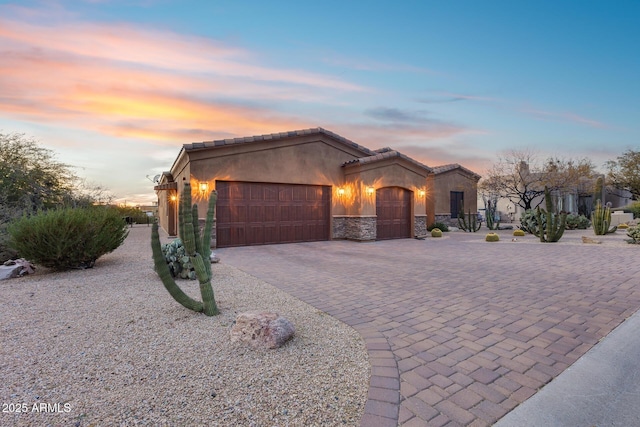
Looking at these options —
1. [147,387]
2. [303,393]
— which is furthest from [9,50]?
[303,393]

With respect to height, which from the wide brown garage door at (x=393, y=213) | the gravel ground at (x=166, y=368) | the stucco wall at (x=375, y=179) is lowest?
the gravel ground at (x=166, y=368)

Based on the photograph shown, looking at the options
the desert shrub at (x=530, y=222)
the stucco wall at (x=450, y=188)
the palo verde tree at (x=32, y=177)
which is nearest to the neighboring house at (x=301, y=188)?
the palo verde tree at (x=32, y=177)

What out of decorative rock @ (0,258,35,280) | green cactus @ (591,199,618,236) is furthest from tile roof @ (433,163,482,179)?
decorative rock @ (0,258,35,280)

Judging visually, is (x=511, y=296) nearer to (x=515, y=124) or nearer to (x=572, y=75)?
(x=572, y=75)

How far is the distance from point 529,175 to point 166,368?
2493cm

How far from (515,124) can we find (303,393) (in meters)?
18.0

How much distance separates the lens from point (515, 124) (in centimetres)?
1576

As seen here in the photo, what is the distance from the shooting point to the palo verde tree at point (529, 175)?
20.3 meters

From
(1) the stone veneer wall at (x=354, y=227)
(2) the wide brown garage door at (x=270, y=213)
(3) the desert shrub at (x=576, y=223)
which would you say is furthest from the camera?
(3) the desert shrub at (x=576, y=223)

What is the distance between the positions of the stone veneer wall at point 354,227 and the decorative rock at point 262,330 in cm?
1089

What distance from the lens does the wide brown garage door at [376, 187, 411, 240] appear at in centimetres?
1523

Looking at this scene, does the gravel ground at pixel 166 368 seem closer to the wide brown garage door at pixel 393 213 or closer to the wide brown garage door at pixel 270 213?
the wide brown garage door at pixel 270 213

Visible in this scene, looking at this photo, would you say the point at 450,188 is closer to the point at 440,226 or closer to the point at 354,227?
the point at 440,226

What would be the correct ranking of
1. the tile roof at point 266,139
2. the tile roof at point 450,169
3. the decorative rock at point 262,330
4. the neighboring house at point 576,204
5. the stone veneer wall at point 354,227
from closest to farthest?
the decorative rock at point 262,330
the tile roof at point 266,139
the stone veneer wall at point 354,227
the tile roof at point 450,169
the neighboring house at point 576,204
